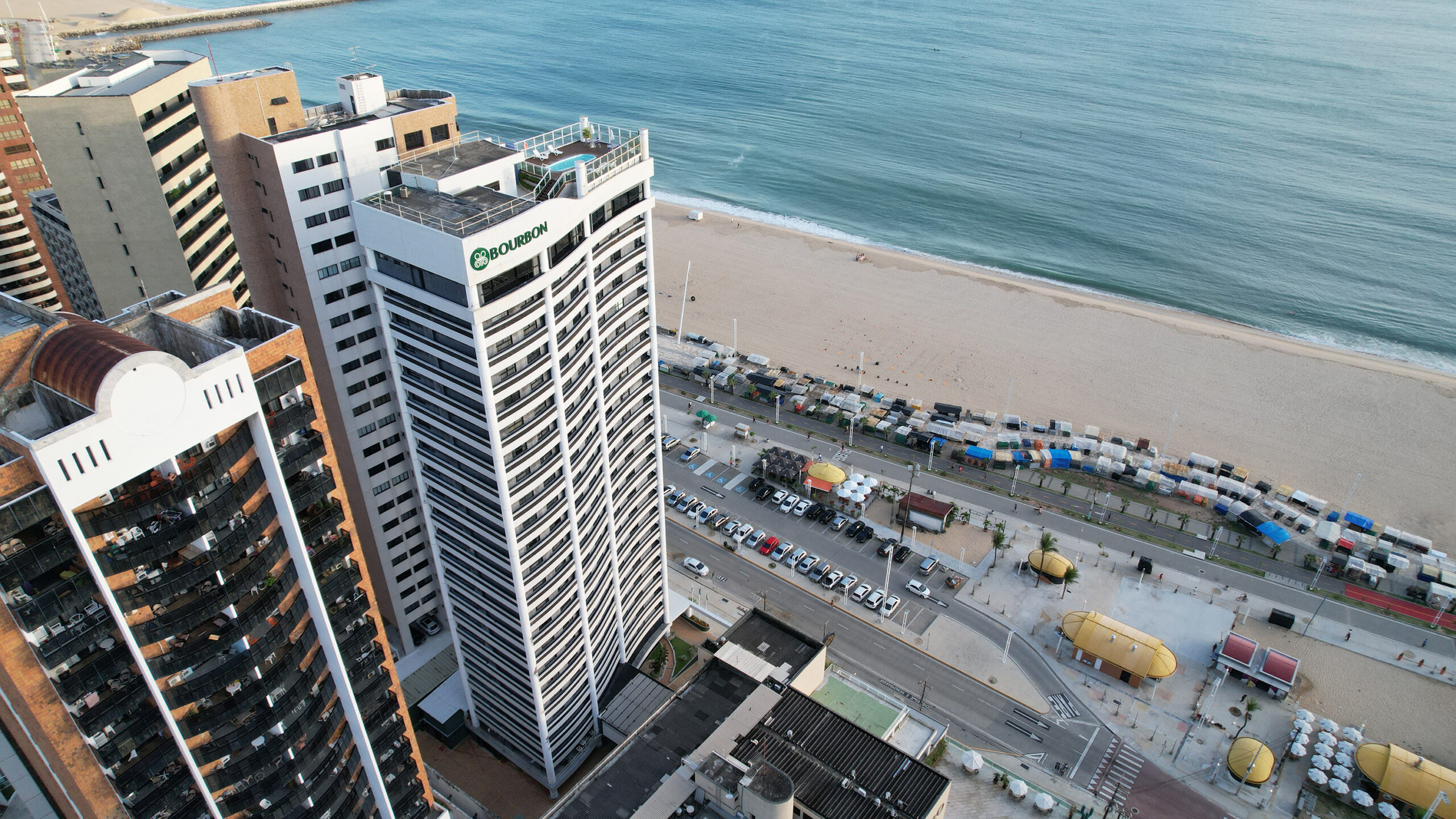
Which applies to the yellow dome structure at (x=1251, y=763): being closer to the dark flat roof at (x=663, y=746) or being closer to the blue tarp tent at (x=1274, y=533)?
the blue tarp tent at (x=1274, y=533)

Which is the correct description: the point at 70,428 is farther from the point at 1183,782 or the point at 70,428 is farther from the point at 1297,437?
the point at 1297,437

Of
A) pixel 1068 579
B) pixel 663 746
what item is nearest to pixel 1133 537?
pixel 1068 579

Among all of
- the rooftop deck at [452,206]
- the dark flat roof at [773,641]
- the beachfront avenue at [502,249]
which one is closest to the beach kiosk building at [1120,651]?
the dark flat roof at [773,641]

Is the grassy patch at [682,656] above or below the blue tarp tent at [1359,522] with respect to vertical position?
above

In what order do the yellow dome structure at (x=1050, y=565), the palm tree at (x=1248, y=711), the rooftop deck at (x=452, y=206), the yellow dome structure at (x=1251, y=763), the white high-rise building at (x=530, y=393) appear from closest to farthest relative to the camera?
1. the rooftop deck at (x=452, y=206)
2. the white high-rise building at (x=530, y=393)
3. the yellow dome structure at (x=1251, y=763)
4. the palm tree at (x=1248, y=711)
5. the yellow dome structure at (x=1050, y=565)

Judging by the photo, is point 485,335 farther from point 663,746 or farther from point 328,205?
point 663,746
